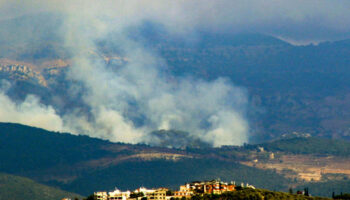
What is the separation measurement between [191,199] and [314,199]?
72.5 ft

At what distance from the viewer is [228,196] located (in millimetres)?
194375

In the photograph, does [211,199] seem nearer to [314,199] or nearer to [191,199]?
[191,199]

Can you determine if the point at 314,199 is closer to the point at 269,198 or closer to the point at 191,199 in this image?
the point at 269,198

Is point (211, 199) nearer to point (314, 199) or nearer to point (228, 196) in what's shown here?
point (228, 196)

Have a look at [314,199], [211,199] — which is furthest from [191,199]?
[314,199]

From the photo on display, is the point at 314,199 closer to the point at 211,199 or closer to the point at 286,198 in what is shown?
the point at 286,198

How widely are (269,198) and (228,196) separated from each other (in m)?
7.27

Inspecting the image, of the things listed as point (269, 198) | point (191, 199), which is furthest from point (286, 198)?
point (191, 199)

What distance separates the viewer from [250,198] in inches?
7594

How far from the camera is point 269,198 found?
195 m

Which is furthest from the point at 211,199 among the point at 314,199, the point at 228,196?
the point at 314,199

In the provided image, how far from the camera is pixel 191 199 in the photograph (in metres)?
200

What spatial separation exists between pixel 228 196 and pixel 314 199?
15791 millimetres

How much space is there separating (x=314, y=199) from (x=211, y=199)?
1858 centimetres
